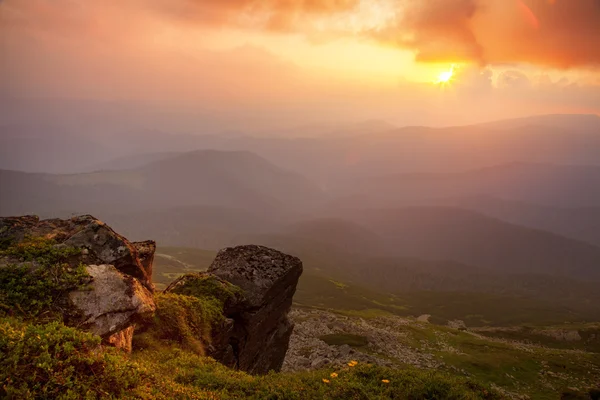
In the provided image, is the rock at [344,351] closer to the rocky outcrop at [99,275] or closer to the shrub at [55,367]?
the rocky outcrop at [99,275]

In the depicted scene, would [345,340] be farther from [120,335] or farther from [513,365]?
[120,335]

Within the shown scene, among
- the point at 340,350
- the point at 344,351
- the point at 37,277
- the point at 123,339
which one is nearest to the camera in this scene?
the point at 37,277

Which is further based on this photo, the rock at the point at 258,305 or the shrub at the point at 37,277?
the rock at the point at 258,305

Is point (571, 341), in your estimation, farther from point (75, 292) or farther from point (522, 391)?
point (75, 292)

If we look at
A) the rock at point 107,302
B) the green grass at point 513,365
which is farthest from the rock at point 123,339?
the green grass at point 513,365

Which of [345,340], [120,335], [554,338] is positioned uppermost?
[120,335]

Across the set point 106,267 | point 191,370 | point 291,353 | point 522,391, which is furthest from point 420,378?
Result: point 522,391

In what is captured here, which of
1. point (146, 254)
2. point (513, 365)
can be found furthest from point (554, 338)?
point (146, 254)

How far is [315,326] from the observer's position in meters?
78.4

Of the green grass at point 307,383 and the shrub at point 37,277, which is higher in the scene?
the shrub at point 37,277

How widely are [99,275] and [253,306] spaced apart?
40.0 ft

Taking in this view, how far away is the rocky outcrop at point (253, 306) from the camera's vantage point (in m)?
22.8

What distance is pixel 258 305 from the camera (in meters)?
24.9

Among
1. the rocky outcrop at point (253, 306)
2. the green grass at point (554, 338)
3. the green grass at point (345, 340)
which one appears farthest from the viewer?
the green grass at point (554, 338)
